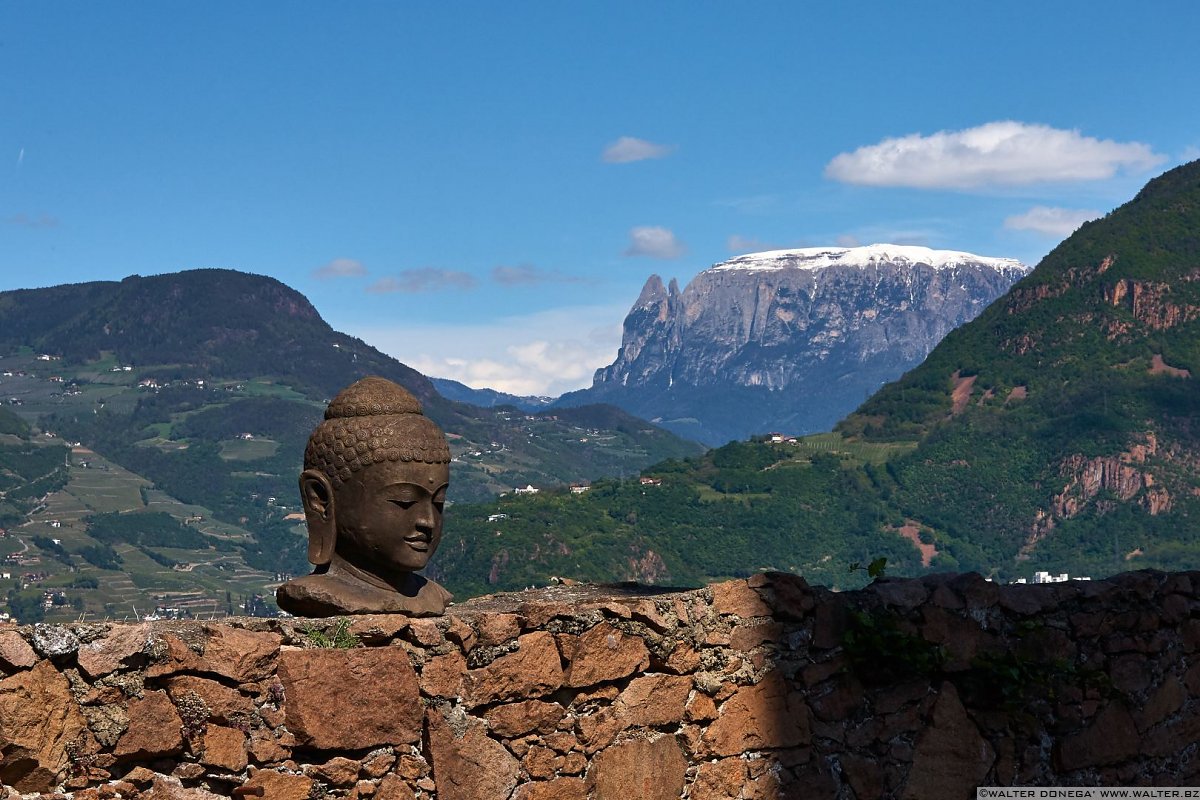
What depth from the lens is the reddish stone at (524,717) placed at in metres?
7.01

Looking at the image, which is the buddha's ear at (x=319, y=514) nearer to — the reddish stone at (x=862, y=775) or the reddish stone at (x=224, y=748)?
the reddish stone at (x=224, y=748)

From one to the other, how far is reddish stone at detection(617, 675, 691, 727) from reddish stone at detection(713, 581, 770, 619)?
38 centimetres

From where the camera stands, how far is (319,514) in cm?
847

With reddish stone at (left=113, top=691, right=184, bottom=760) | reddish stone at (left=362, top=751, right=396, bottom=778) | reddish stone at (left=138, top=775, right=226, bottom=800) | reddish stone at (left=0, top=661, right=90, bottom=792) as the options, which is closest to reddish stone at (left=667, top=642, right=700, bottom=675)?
reddish stone at (left=362, top=751, right=396, bottom=778)

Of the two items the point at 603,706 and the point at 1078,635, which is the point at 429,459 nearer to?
the point at 603,706

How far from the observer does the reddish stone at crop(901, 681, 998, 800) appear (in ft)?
26.6

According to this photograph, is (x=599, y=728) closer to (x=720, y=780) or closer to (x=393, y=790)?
(x=720, y=780)

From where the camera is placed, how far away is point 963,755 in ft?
26.9

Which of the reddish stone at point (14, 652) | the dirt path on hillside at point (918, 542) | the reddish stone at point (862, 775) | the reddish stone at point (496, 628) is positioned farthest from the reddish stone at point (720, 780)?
the dirt path on hillside at point (918, 542)

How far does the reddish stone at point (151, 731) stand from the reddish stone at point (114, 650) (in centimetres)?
15

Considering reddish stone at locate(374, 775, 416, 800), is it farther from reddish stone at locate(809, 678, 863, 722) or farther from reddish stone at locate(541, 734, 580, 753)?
reddish stone at locate(809, 678, 863, 722)

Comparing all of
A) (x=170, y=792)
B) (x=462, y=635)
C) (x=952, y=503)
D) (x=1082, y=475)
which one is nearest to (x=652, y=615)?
(x=462, y=635)

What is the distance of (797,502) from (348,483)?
576ft

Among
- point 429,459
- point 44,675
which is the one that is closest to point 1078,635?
point 429,459
